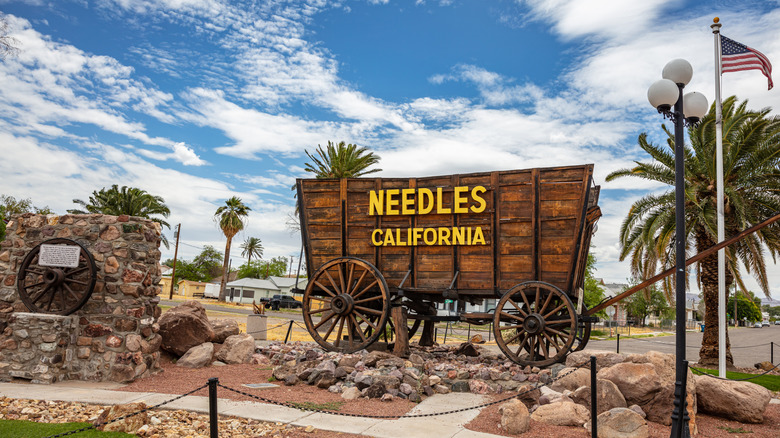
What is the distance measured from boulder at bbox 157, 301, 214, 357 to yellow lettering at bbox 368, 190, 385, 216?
4.36 meters

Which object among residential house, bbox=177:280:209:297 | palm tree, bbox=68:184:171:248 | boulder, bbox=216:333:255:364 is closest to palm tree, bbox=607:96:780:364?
boulder, bbox=216:333:255:364

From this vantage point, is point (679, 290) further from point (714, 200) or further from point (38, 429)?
point (714, 200)

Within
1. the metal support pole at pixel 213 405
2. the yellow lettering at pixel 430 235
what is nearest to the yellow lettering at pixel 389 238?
the yellow lettering at pixel 430 235

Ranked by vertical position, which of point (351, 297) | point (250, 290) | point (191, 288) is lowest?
point (191, 288)

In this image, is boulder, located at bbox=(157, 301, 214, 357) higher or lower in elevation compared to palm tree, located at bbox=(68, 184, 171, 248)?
lower

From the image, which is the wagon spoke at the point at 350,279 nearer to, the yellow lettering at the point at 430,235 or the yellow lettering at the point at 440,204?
the yellow lettering at the point at 430,235

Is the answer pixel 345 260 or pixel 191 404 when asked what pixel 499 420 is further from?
pixel 345 260

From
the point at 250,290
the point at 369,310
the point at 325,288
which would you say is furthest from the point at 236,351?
the point at 250,290

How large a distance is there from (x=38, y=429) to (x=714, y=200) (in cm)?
1659

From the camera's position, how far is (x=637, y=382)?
24.6ft

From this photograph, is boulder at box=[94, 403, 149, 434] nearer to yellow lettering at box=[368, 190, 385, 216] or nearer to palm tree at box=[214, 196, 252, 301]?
yellow lettering at box=[368, 190, 385, 216]

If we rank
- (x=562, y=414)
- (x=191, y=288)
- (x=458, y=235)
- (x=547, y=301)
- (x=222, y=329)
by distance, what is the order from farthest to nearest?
(x=191, y=288), (x=222, y=329), (x=458, y=235), (x=547, y=301), (x=562, y=414)

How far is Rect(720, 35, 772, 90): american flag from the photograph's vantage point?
12133mm

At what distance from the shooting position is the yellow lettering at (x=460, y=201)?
1109cm
